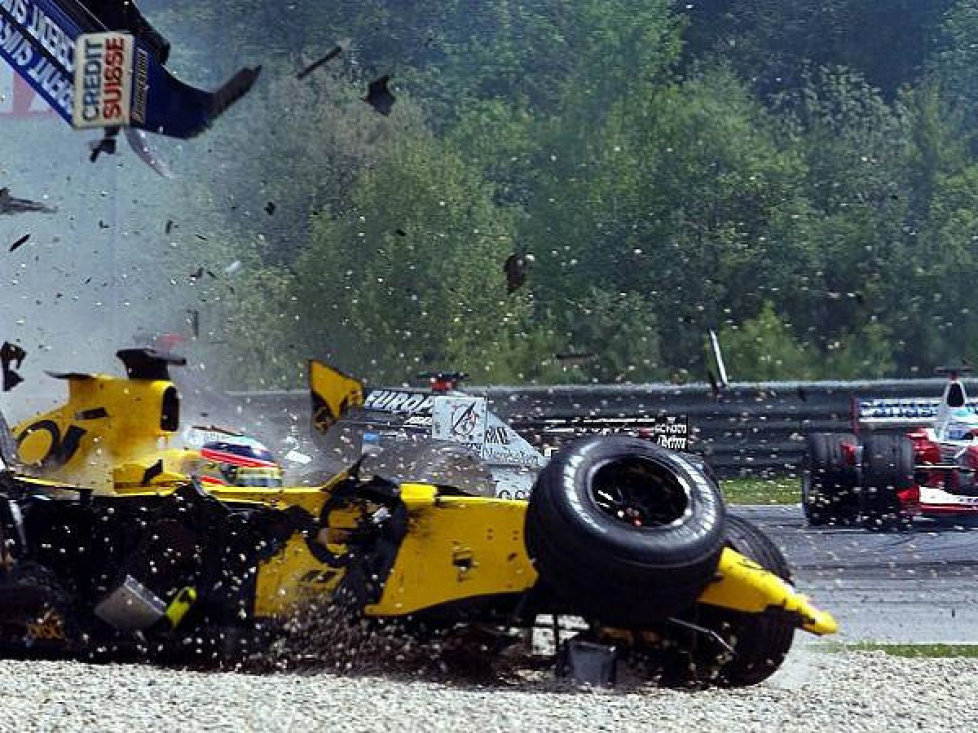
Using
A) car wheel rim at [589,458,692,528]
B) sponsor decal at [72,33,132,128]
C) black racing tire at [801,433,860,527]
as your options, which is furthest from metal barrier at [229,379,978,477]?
car wheel rim at [589,458,692,528]

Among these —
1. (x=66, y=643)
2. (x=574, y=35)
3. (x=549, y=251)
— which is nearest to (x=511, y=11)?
(x=574, y=35)

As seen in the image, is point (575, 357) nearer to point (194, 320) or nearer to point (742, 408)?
point (742, 408)

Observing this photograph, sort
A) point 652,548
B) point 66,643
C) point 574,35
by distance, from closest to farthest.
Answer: point 652,548
point 66,643
point 574,35

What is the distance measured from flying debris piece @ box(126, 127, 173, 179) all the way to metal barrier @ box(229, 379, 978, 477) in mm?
3774

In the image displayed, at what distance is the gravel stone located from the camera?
6.30m

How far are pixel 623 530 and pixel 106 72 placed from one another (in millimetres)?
5573

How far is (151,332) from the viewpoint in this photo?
1437cm

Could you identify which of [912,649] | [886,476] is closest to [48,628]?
[912,649]

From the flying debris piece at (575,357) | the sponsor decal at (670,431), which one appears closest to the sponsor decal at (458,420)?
the sponsor decal at (670,431)

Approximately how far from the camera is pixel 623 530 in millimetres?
7551

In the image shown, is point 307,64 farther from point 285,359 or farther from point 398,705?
point 398,705

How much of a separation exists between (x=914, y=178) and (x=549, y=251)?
3.99 m

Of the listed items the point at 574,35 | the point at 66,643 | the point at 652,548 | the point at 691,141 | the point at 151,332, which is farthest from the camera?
the point at 691,141

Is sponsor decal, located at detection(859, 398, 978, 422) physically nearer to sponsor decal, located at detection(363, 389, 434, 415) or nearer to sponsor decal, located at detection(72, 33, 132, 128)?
sponsor decal, located at detection(363, 389, 434, 415)
